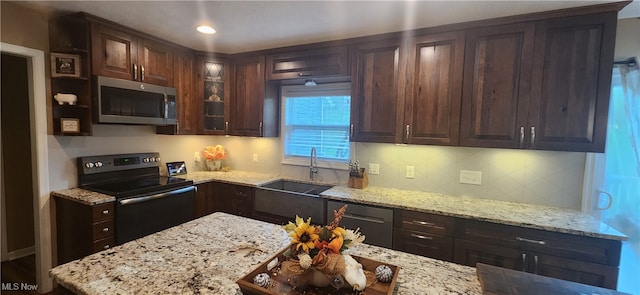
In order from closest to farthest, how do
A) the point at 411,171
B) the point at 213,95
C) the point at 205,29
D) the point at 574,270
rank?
1. the point at 574,270
2. the point at 205,29
3. the point at 411,171
4. the point at 213,95

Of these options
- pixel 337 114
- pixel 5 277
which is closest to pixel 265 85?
pixel 337 114

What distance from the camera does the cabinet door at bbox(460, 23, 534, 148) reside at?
2.04 meters

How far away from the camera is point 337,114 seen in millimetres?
3072

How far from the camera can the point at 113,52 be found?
2.42 m

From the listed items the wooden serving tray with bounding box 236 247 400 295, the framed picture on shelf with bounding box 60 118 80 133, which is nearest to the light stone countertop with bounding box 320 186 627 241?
the wooden serving tray with bounding box 236 247 400 295

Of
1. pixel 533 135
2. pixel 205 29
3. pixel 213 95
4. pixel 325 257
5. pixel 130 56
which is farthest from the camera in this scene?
pixel 213 95

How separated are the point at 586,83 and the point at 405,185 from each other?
1510 mm

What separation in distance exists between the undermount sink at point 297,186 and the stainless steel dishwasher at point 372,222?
620mm

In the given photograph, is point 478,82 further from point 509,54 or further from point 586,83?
point 586,83

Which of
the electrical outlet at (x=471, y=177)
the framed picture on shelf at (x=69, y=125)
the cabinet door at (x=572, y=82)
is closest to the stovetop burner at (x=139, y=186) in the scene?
the framed picture on shelf at (x=69, y=125)

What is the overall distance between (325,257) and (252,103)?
8.39 feet

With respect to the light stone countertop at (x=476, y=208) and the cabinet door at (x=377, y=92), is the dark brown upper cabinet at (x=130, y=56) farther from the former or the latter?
the cabinet door at (x=377, y=92)

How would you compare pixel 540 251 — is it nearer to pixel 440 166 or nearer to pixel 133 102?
pixel 440 166

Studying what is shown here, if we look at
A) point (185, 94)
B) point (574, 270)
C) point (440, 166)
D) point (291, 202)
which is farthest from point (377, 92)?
point (185, 94)
